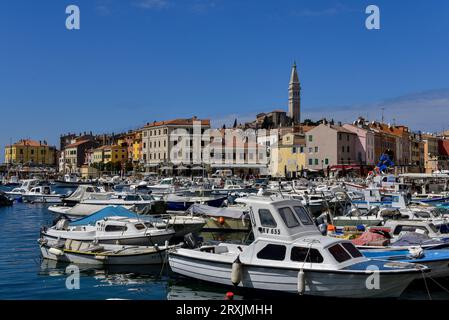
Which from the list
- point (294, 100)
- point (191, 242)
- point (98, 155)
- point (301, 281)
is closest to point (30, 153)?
point (98, 155)

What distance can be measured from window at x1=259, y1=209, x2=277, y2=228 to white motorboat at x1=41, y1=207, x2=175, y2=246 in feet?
22.1

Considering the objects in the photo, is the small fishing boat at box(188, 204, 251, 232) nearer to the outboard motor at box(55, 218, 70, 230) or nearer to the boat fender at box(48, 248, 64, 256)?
the outboard motor at box(55, 218, 70, 230)

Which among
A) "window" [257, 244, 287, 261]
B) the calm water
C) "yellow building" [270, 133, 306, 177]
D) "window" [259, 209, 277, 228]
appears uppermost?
"yellow building" [270, 133, 306, 177]

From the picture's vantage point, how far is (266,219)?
585 inches

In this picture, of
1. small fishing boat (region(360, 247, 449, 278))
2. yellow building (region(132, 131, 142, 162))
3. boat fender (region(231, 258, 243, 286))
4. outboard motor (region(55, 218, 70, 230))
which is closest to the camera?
boat fender (region(231, 258, 243, 286))

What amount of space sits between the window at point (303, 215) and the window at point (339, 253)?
150 cm

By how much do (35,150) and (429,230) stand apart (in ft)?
550

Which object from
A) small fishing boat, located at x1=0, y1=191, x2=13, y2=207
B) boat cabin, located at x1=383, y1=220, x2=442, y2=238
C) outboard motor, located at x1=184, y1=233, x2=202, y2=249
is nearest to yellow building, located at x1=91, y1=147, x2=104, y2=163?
small fishing boat, located at x1=0, y1=191, x2=13, y2=207

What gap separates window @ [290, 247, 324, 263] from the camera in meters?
13.5

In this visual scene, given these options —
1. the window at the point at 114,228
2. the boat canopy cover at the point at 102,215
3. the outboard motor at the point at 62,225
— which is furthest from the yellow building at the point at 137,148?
the window at the point at 114,228

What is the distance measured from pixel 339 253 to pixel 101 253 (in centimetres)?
951

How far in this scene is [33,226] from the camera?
3356 cm
